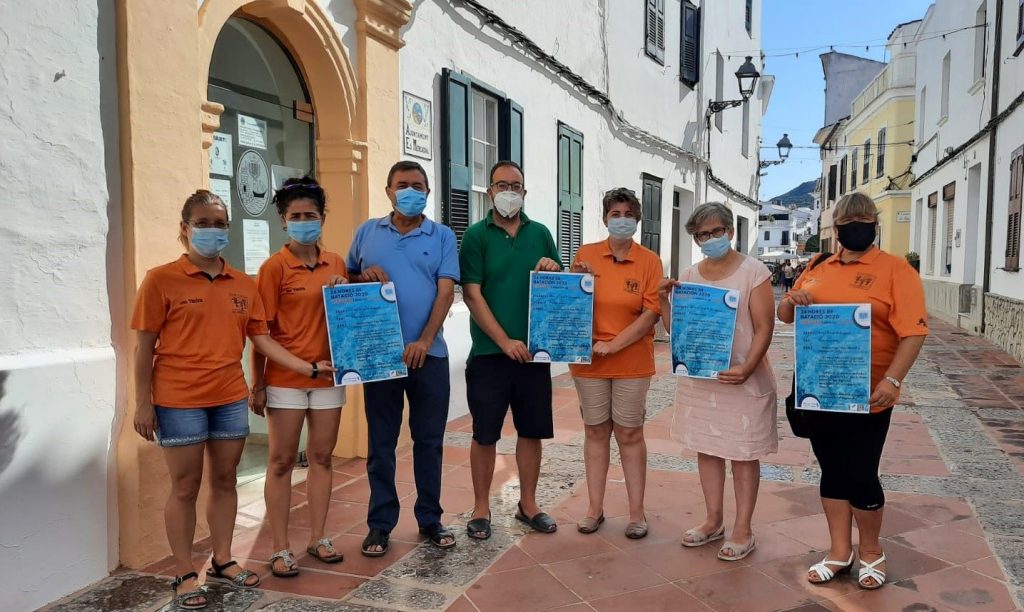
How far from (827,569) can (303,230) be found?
2.66 metres

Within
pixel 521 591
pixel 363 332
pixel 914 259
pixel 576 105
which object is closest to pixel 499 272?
pixel 363 332

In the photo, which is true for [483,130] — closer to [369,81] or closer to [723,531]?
[369,81]

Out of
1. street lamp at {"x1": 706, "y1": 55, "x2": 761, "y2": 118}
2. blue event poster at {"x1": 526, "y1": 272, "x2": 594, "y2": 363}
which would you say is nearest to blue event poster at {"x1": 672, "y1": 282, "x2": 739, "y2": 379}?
blue event poster at {"x1": 526, "y1": 272, "x2": 594, "y2": 363}

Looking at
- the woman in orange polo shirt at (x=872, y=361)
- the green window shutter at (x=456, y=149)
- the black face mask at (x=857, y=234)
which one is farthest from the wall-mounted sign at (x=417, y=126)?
the black face mask at (x=857, y=234)

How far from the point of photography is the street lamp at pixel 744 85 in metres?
13.3

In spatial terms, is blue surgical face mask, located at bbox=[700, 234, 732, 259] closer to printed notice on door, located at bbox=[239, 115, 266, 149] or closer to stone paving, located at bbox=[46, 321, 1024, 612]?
stone paving, located at bbox=[46, 321, 1024, 612]

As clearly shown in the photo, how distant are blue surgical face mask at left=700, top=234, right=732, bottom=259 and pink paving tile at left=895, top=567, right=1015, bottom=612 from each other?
5.27ft

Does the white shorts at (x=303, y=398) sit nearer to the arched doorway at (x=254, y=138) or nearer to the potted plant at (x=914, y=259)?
the arched doorway at (x=254, y=138)

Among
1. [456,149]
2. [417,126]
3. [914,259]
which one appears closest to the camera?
[417,126]

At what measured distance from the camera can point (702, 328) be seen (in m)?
3.38

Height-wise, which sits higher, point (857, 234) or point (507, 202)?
point (507, 202)

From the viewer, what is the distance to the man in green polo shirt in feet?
11.8

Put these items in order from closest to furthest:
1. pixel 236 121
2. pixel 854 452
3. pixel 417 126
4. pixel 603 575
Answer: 1. pixel 854 452
2. pixel 603 575
3. pixel 236 121
4. pixel 417 126

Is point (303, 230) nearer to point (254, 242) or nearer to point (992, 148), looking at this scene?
point (254, 242)
